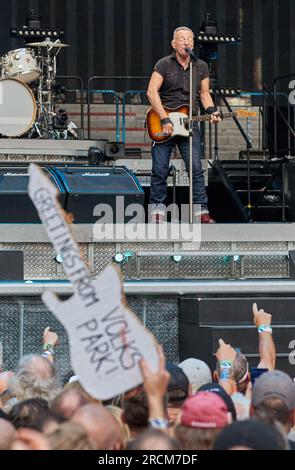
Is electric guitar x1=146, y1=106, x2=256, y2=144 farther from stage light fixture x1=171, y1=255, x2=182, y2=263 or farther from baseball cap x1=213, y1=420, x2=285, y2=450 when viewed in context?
baseball cap x1=213, y1=420, x2=285, y2=450

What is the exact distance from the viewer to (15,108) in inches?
533

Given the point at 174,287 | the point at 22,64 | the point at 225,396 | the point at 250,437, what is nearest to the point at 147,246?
the point at 174,287

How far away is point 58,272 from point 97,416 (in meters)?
5.49

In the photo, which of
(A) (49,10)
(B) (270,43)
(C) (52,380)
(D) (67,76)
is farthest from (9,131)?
(C) (52,380)

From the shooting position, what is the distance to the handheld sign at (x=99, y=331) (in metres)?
4.56

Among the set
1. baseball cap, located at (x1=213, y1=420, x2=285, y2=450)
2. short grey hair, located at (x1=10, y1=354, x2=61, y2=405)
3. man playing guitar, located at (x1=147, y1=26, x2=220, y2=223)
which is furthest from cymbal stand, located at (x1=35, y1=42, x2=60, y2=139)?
baseball cap, located at (x1=213, y1=420, x2=285, y2=450)

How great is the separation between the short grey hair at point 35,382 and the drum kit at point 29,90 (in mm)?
7448

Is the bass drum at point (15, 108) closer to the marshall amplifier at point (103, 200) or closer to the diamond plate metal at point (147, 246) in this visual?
the marshall amplifier at point (103, 200)

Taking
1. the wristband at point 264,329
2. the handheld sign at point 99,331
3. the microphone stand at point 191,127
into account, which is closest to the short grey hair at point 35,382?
the handheld sign at point 99,331

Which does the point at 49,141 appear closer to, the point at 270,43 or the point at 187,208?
the point at 187,208

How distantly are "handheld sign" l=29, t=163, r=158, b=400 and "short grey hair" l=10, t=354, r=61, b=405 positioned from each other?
116 centimetres

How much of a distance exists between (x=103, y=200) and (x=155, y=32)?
5.42m

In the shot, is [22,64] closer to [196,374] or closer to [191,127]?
[191,127]

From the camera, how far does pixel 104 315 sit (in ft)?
15.1
